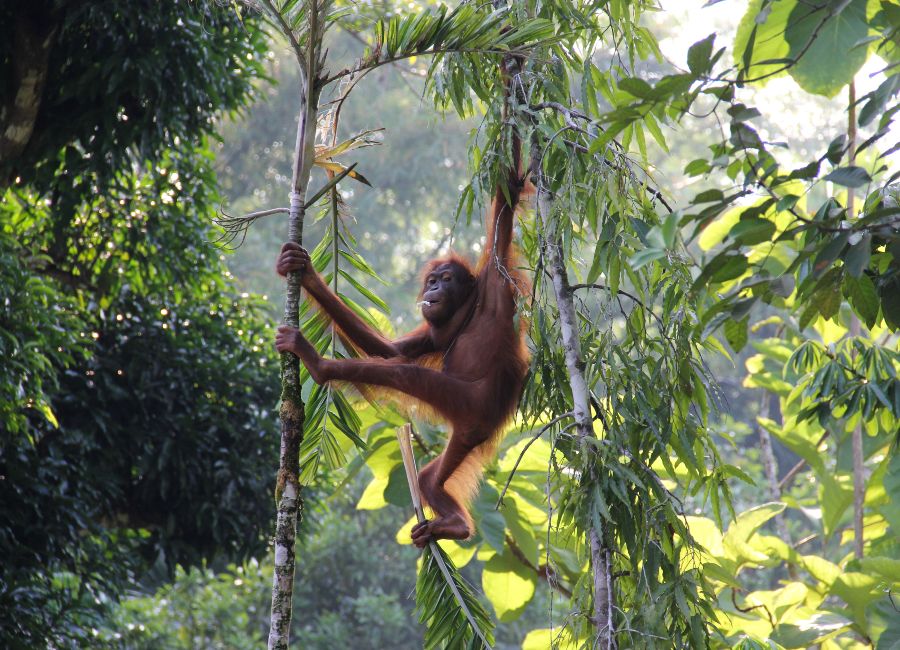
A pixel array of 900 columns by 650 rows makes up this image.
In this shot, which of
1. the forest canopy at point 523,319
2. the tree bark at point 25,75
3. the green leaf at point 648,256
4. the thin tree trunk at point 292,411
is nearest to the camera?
the green leaf at point 648,256

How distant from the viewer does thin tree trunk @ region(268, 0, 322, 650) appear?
2705mm

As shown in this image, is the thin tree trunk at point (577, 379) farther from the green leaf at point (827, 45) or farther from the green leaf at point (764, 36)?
the green leaf at point (827, 45)

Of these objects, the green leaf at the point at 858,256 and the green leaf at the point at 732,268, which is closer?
the green leaf at the point at 858,256

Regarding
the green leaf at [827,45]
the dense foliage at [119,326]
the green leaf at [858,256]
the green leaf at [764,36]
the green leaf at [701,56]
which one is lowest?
the green leaf at [858,256]

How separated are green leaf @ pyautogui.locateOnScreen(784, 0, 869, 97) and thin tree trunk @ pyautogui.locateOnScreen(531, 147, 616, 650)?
2.49 ft

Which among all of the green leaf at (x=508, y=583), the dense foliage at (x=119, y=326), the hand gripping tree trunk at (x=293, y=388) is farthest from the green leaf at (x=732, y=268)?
the dense foliage at (x=119, y=326)

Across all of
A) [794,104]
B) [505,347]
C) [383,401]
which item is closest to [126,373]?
[383,401]

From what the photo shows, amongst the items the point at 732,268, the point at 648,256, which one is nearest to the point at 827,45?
the point at 732,268

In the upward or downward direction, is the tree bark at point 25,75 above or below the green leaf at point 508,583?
above

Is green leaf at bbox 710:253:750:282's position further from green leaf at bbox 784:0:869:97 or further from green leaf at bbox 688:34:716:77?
green leaf at bbox 784:0:869:97

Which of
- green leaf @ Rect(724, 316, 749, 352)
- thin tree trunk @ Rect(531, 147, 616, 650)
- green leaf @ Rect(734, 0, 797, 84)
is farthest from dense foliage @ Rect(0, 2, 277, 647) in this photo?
green leaf @ Rect(724, 316, 749, 352)

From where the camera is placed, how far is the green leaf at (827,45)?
209cm

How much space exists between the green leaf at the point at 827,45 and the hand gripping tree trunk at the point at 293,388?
1.39 m

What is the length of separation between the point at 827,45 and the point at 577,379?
41.5 inches
